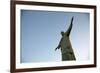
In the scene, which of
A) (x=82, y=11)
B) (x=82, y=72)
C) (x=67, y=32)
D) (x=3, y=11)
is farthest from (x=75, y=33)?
(x=3, y=11)

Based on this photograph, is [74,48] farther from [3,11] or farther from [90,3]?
[3,11]

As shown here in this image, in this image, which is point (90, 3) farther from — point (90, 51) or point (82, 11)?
point (90, 51)

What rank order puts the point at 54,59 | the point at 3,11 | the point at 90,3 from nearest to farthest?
the point at 3,11
the point at 54,59
the point at 90,3

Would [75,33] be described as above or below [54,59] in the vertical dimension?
above

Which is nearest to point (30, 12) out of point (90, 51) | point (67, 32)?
point (67, 32)

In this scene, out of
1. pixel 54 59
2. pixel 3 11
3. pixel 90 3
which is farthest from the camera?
pixel 90 3

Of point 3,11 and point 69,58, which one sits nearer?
point 3,11

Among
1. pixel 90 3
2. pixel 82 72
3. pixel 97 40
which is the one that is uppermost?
pixel 90 3
